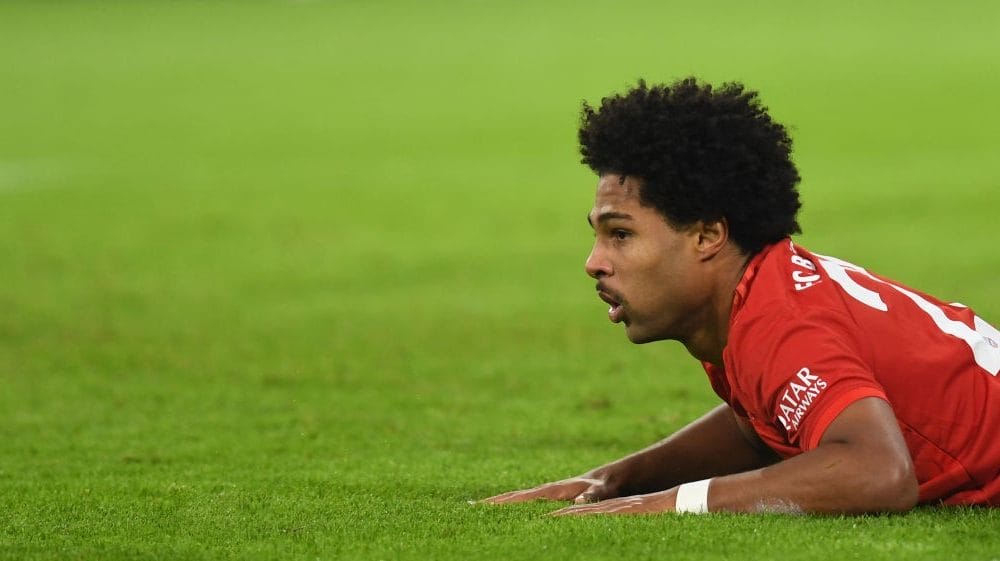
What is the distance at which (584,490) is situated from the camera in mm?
6656

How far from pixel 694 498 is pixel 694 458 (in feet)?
3.77

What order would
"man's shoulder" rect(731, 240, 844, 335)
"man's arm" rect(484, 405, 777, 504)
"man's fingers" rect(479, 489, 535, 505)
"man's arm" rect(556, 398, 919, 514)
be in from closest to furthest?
1. "man's arm" rect(556, 398, 919, 514)
2. "man's shoulder" rect(731, 240, 844, 335)
3. "man's fingers" rect(479, 489, 535, 505)
4. "man's arm" rect(484, 405, 777, 504)

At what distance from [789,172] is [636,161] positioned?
58 centimetres

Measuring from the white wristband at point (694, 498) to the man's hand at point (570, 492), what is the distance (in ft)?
2.53

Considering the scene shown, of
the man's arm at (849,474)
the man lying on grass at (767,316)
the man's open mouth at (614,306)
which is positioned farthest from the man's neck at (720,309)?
the man's arm at (849,474)

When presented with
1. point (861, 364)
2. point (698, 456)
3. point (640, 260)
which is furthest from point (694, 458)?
point (861, 364)

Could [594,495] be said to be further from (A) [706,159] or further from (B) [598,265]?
(A) [706,159]

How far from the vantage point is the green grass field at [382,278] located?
6.14 meters

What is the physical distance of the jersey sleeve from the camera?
5.41m

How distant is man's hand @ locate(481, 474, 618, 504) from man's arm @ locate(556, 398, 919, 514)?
106 centimetres

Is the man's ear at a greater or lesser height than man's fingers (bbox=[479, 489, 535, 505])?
greater

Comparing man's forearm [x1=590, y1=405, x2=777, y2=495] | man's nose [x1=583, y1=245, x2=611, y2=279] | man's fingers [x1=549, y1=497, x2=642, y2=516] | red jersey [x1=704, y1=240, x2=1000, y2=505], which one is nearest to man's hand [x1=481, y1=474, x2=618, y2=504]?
man's forearm [x1=590, y1=405, x2=777, y2=495]

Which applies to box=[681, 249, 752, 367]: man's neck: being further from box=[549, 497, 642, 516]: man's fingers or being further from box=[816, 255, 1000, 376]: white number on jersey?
box=[549, 497, 642, 516]: man's fingers

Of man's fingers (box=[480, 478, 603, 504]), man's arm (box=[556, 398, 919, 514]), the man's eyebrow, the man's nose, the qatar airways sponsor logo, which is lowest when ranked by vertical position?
man's fingers (box=[480, 478, 603, 504])
